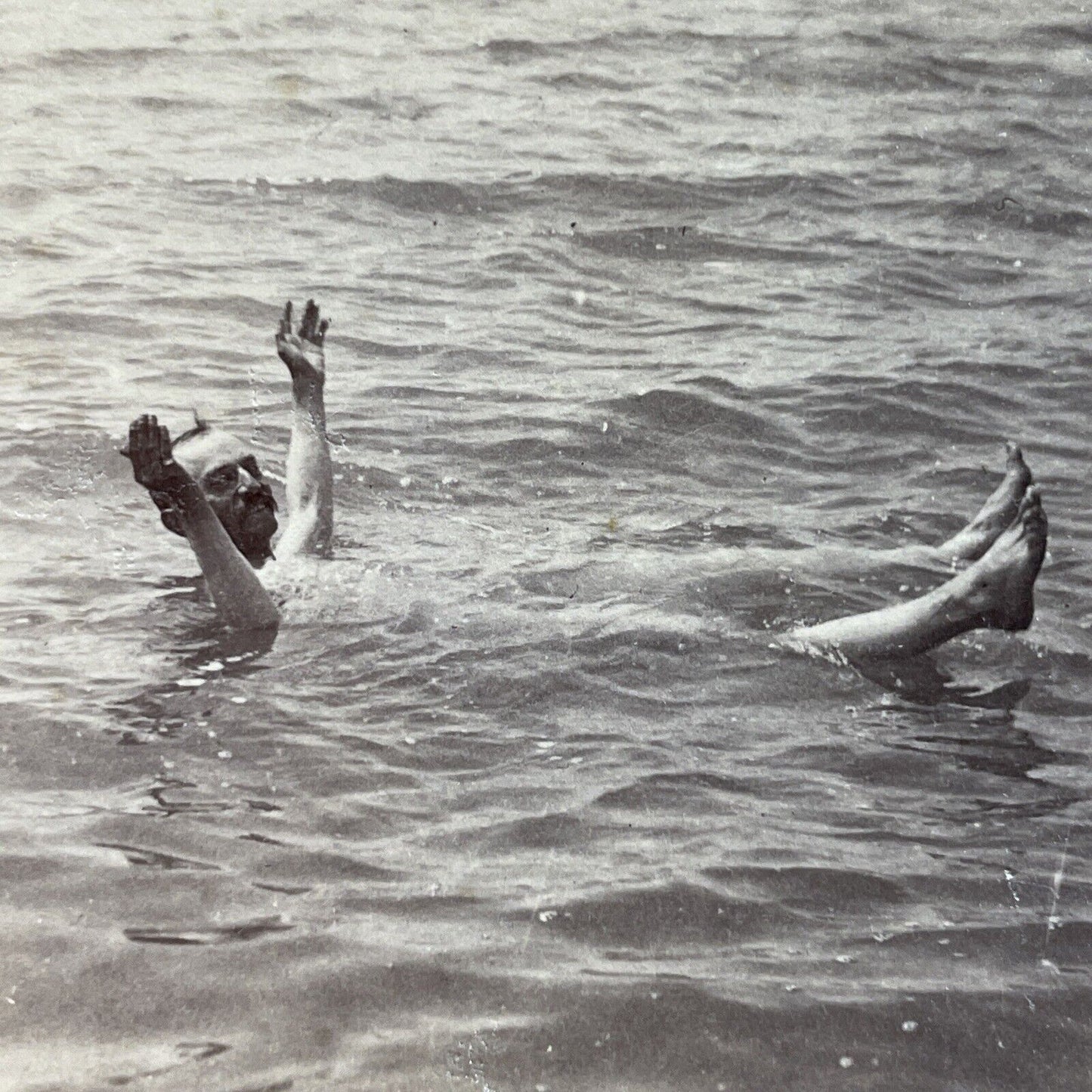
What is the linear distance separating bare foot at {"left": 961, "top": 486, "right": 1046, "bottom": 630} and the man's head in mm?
1904

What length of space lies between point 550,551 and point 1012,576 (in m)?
1.47

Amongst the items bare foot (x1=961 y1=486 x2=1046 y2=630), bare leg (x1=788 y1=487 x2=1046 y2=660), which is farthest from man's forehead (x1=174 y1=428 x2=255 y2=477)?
bare foot (x1=961 y1=486 x2=1046 y2=630)

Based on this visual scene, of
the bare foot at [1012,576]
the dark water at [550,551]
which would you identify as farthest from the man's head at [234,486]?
the bare foot at [1012,576]

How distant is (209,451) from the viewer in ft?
11.2

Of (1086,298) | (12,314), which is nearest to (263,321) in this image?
(12,314)

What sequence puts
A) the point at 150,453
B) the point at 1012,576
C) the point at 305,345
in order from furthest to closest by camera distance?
the point at 305,345 < the point at 1012,576 < the point at 150,453

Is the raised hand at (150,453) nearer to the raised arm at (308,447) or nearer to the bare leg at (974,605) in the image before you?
the raised arm at (308,447)

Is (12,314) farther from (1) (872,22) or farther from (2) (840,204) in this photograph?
(1) (872,22)

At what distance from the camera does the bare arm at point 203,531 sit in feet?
8.16

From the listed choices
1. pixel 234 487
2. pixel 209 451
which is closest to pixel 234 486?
pixel 234 487

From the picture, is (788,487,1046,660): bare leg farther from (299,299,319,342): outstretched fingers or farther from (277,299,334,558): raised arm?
(299,299,319,342): outstretched fingers

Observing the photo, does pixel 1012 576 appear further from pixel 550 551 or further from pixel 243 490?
pixel 243 490

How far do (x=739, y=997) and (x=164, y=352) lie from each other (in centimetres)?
364

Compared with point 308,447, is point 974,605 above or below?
below
